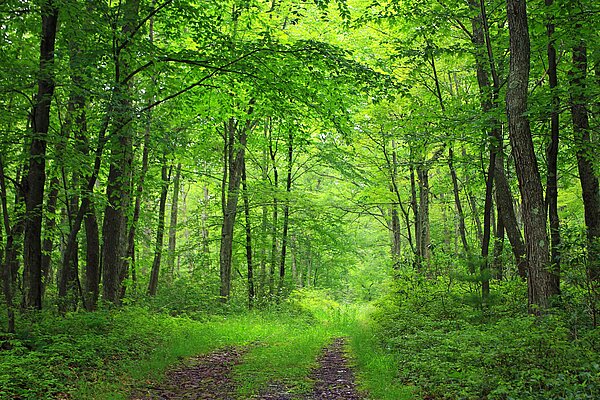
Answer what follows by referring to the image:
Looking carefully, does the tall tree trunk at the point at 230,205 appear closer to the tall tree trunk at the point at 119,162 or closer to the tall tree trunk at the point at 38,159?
the tall tree trunk at the point at 119,162

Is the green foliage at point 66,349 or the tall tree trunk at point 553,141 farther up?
the tall tree trunk at point 553,141

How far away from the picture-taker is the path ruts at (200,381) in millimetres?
7055

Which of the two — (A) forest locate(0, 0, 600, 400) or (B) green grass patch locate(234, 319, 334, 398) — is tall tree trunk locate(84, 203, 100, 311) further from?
(B) green grass patch locate(234, 319, 334, 398)

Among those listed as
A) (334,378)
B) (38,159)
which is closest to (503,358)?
(334,378)

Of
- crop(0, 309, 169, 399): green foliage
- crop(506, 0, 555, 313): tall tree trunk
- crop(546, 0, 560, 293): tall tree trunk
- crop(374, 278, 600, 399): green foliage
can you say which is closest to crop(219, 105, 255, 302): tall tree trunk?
crop(0, 309, 169, 399): green foliage

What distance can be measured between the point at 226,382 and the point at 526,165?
637cm

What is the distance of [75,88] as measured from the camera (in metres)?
7.82

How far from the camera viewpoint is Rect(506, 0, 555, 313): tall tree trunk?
25.4ft

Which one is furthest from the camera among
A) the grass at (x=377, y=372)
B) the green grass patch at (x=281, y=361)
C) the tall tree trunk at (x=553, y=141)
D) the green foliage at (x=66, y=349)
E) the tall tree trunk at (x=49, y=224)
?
the tall tree trunk at (x=49, y=224)

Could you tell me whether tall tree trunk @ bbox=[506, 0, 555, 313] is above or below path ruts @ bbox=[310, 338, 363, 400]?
above

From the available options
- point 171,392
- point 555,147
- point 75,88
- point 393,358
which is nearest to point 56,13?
point 75,88

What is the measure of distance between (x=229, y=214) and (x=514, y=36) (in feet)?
39.3

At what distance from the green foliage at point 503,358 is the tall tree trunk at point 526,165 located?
22.7 inches

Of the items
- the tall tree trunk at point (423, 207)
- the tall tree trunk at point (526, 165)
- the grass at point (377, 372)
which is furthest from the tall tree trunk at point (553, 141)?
the tall tree trunk at point (423, 207)
